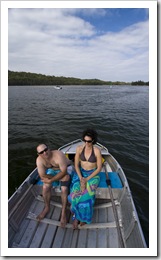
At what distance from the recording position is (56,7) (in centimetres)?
322

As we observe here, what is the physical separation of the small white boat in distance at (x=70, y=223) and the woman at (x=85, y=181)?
0.30 metres

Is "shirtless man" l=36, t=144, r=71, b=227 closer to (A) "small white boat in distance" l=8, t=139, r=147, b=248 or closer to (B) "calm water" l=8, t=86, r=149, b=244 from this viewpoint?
(A) "small white boat in distance" l=8, t=139, r=147, b=248

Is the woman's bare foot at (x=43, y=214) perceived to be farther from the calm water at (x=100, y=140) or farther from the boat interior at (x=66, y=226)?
the calm water at (x=100, y=140)

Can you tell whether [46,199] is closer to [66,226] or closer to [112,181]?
[66,226]

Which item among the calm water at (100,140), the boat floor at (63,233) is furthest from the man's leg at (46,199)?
the calm water at (100,140)

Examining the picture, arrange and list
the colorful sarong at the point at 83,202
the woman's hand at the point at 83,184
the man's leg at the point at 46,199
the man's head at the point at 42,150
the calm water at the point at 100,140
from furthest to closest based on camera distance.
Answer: the calm water at the point at 100,140, the man's leg at the point at 46,199, the woman's hand at the point at 83,184, the colorful sarong at the point at 83,202, the man's head at the point at 42,150

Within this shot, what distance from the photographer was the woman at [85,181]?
3893mm

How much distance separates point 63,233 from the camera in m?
3.90

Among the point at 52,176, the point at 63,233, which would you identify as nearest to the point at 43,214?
the point at 63,233

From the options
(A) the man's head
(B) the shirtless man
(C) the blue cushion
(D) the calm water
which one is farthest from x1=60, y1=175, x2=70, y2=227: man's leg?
(D) the calm water

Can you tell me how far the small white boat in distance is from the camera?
3.58 meters

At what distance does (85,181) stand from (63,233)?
3.93 ft

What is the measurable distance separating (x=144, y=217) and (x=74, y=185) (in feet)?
11.6
